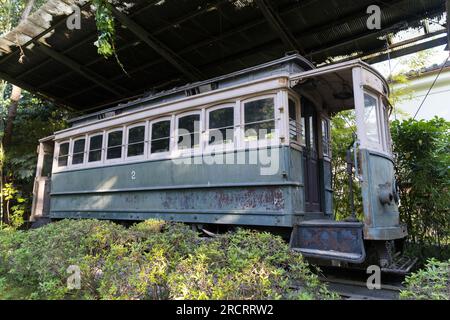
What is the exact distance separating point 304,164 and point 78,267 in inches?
143

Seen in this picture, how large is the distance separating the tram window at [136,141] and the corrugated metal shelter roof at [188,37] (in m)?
2.24

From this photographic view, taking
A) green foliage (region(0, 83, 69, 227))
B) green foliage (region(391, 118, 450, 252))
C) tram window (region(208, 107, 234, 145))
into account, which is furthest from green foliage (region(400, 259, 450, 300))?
green foliage (region(0, 83, 69, 227))

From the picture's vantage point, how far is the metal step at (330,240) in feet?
13.2

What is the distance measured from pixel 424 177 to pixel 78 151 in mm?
7095

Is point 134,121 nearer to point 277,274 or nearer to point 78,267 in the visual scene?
point 78,267

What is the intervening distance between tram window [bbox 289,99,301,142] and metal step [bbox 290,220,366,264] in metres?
1.34

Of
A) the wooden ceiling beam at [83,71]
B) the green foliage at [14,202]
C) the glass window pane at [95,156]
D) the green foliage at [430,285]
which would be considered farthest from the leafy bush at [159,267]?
the green foliage at [14,202]

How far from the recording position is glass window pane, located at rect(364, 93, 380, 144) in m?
4.62

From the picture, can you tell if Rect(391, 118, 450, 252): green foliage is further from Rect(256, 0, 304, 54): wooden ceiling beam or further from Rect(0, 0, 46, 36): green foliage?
Rect(0, 0, 46, 36): green foliage

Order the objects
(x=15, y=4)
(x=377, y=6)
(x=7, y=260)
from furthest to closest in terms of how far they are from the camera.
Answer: (x=15, y=4)
(x=377, y=6)
(x=7, y=260)

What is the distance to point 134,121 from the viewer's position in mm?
6602

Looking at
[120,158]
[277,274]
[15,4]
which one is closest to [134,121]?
[120,158]

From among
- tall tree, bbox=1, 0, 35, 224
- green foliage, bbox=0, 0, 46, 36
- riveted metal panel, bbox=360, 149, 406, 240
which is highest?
green foliage, bbox=0, 0, 46, 36

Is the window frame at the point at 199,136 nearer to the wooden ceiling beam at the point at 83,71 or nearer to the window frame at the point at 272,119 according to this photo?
the window frame at the point at 272,119
